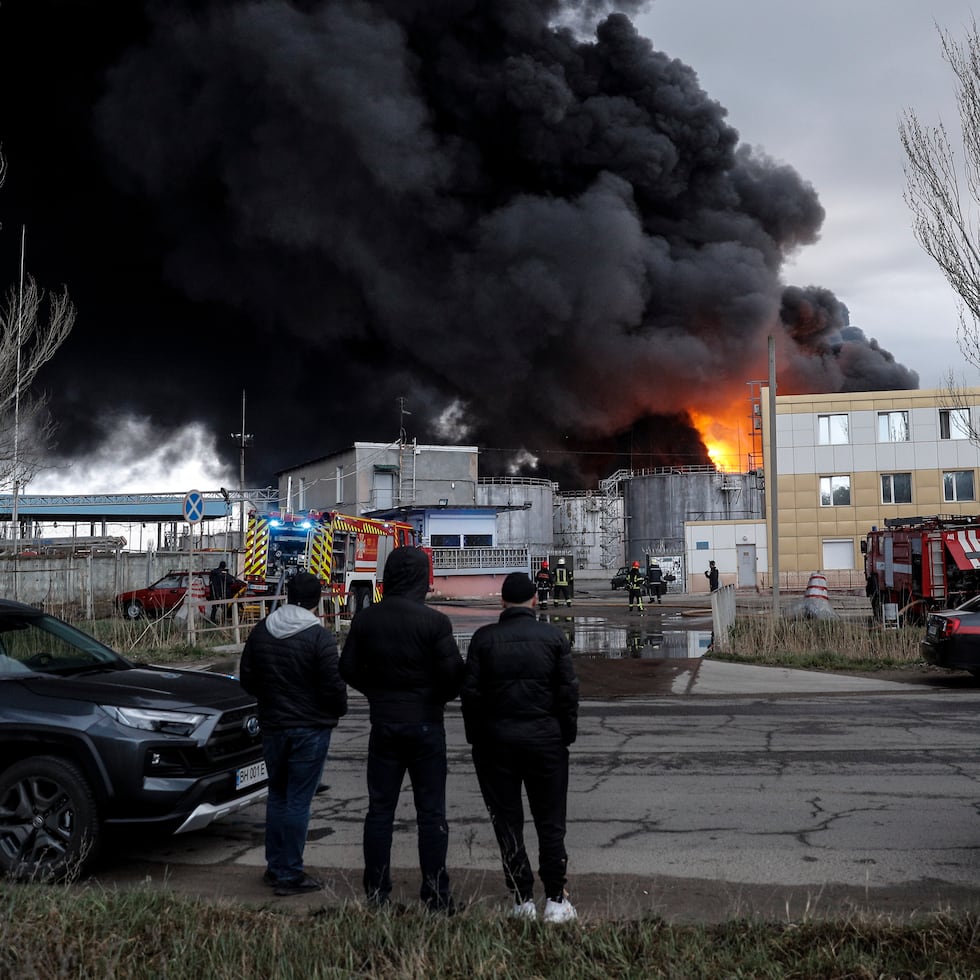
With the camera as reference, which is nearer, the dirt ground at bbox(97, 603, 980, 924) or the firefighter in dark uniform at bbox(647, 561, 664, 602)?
the dirt ground at bbox(97, 603, 980, 924)

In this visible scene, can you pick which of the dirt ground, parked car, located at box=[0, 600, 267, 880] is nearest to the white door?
the dirt ground

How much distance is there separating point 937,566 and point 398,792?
1836 centimetres

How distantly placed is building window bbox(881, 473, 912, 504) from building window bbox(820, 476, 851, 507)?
4.90 feet

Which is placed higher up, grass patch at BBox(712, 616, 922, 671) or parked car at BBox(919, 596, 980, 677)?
Result: parked car at BBox(919, 596, 980, 677)

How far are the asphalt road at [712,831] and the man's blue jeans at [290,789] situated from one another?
203mm

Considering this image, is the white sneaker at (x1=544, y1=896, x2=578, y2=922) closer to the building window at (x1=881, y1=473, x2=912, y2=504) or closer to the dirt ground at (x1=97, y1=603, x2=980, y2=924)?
the dirt ground at (x1=97, y1=603, x2=980, y2=924)

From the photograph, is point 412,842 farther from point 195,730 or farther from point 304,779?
point 195,730

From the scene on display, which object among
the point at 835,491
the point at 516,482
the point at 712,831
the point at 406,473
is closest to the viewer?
the point at 712,831

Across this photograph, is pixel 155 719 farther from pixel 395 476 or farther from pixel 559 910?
pixel 395 476

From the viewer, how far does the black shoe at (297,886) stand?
4961 mm

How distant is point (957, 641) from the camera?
13.0 meters

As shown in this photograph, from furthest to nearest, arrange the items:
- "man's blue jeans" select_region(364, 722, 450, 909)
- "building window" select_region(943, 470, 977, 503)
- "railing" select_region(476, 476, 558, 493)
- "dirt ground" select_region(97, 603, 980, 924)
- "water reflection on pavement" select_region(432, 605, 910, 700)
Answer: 1. "railing" select_region(476, 476, 558, 493)
2. "building window" select_region(943, 470, 977, 503)
3. "water reflection on pavement" select_region(432, 605, 910, 700)
4. "man's blue jeans" select_region(364, 722, 450, 909)
5. "dirt ground" select_region(97, 603, 980, 924)

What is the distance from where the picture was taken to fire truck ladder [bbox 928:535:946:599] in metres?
20.1

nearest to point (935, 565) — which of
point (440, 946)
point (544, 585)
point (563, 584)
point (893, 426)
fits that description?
point (544, 585)
